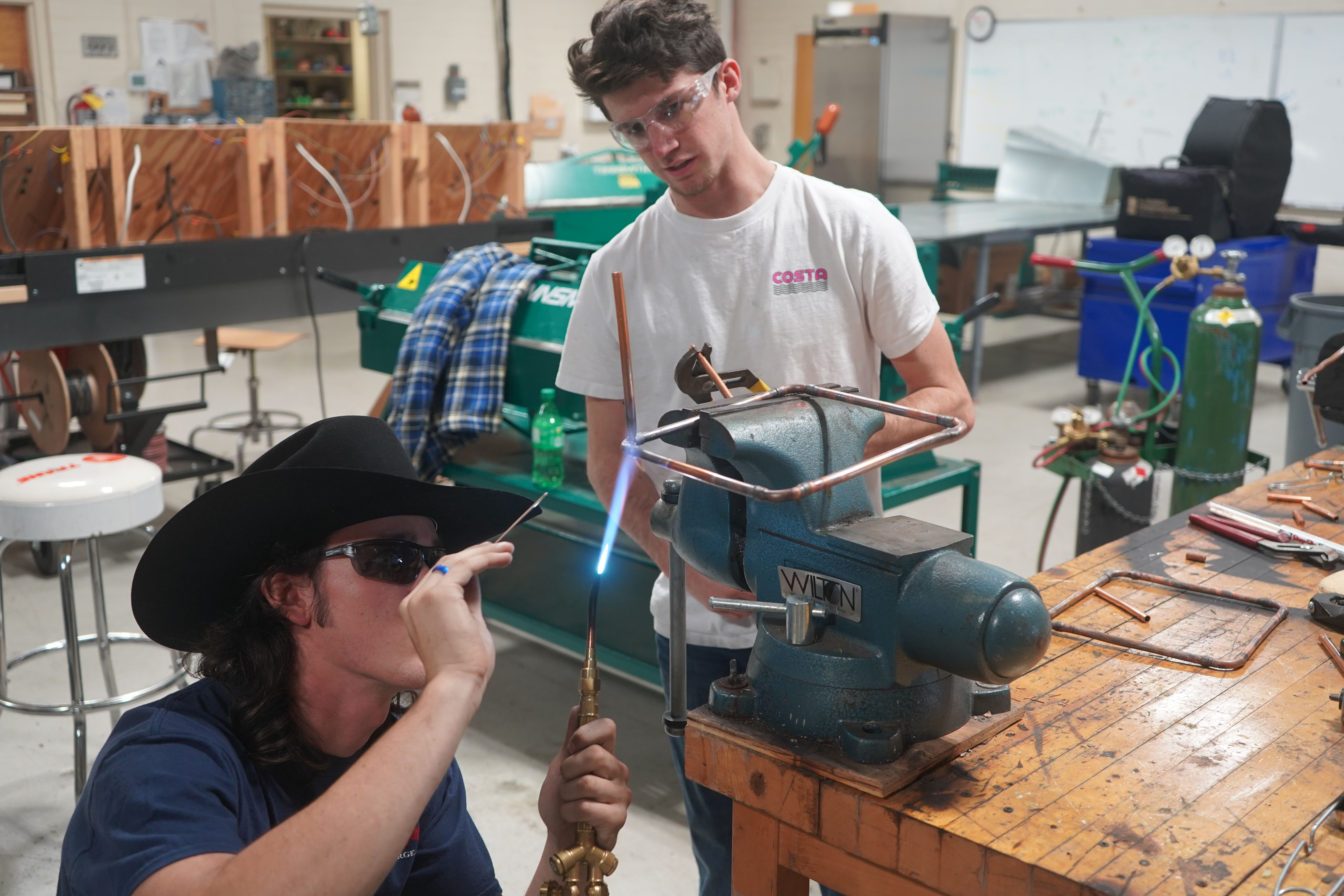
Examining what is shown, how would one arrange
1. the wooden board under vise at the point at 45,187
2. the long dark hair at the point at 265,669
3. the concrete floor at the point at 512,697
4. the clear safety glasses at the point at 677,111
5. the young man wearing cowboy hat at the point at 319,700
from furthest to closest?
the wooden board under vise at the point at 45,187, the concrete floor at the point at 512,697, the clear safety glasses at the point at 677,111, the long dark hair at the point at 265,669, the young man wearing cowboy hat at the point at 319,700

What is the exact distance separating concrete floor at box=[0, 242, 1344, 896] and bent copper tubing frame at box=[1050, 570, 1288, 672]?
119 centimetres

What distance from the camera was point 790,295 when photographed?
163cm

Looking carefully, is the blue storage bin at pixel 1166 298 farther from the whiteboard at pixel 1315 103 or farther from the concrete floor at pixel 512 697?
the whiteboard at pixel 1315 103

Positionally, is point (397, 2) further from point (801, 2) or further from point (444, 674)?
point (444, 674)

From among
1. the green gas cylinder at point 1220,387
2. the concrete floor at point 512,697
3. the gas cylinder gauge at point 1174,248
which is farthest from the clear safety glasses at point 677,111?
the gas cylinder gauge at point 1174,248

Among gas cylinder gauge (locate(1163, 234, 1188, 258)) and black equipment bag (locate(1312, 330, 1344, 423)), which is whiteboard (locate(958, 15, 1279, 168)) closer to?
gas cylinder gauge (locate(1163, 234, 1188, 258))

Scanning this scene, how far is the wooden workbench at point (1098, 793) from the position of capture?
37.7 inches

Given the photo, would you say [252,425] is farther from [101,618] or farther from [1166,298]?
[1166,298]

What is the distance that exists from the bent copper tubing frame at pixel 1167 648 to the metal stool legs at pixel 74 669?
6.62 feet

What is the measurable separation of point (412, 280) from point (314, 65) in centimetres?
656

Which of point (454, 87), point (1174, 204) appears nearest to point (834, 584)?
point (1174, 204)

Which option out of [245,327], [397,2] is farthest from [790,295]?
[397,2]

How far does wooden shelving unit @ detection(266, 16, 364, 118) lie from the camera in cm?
898

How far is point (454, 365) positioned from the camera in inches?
121
